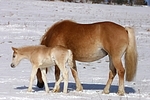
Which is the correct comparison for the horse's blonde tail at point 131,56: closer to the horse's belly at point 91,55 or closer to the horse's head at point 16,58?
the horse's belly at point 91,55

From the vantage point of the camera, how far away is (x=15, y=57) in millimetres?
9648

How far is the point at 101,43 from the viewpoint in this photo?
381 inches

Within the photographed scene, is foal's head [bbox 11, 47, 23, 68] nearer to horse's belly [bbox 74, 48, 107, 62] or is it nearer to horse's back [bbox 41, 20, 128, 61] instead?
horse's back [bbox 41, 20, 128, 61]

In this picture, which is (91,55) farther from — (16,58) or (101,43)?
(16,58)

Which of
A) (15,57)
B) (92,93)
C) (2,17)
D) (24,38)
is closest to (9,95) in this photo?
(15,57)

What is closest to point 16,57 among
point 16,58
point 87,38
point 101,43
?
point 16,58

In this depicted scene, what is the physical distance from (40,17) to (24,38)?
10.9 metres

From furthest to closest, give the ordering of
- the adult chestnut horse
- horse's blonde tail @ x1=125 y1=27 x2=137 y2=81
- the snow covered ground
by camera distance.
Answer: horse's blonde tail @ x1=125 y1=27 x2=137 y2=81 → the adult chestnut horse → the snow covered ground

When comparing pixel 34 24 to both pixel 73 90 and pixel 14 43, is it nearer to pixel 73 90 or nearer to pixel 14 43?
pixel 14 43

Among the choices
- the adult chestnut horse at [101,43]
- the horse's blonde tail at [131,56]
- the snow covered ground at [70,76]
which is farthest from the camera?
the horse's blonde tail at [131,56]

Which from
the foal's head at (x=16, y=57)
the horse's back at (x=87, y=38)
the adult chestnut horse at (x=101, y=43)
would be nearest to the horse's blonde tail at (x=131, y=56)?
the adult chestnut horse at (x=101, y=43)

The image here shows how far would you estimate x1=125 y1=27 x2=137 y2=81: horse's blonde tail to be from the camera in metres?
9.68

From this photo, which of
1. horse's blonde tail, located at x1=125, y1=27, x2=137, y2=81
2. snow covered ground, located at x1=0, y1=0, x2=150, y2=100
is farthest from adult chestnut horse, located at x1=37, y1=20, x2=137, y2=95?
snow covered ground, located at x1=0, y1=0, x2=150, y2=100

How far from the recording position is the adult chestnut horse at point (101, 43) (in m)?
9.58
